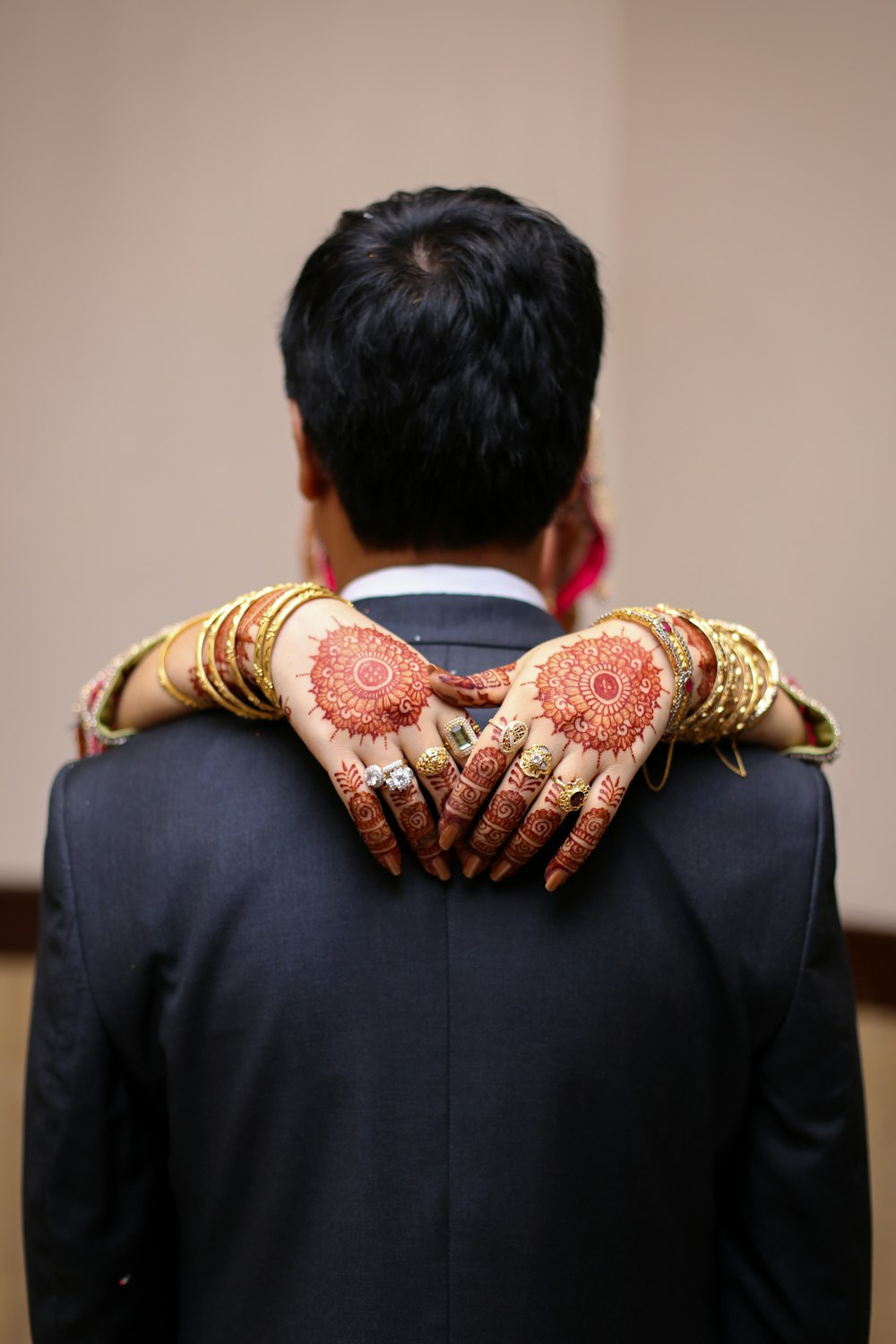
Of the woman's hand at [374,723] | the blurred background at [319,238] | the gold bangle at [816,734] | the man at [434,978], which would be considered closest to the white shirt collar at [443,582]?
the man at [434,978]

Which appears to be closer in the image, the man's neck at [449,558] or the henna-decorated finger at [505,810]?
the henna-decorated finger at [505,810]

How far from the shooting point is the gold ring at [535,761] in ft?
2.13

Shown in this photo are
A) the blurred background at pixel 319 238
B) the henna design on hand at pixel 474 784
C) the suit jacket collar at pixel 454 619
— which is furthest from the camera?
the blurred background at pixel 319 238

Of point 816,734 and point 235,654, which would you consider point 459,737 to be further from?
point 816,734

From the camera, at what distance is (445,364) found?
73 centimetres

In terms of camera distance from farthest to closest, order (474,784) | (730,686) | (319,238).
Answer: (319,238) < (730,686) < (474,784)

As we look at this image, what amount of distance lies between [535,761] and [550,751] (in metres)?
0.01

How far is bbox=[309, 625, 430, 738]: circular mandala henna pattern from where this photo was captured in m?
0.65

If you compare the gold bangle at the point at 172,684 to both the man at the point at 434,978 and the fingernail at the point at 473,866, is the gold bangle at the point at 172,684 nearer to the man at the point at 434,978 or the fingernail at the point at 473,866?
the man at the point at 434,978

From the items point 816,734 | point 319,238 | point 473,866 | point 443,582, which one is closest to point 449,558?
point 443,582

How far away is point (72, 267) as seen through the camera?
198 centimetres

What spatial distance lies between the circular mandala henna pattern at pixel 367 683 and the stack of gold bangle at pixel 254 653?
4cm

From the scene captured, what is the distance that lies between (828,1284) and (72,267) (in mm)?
1942

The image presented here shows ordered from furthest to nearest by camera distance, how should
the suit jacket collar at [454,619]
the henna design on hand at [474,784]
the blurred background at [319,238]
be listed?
1. the blurred background at [319,238]
2. the suit jacket collar at [454,619]
3. the henna design on hand at [474,784]
